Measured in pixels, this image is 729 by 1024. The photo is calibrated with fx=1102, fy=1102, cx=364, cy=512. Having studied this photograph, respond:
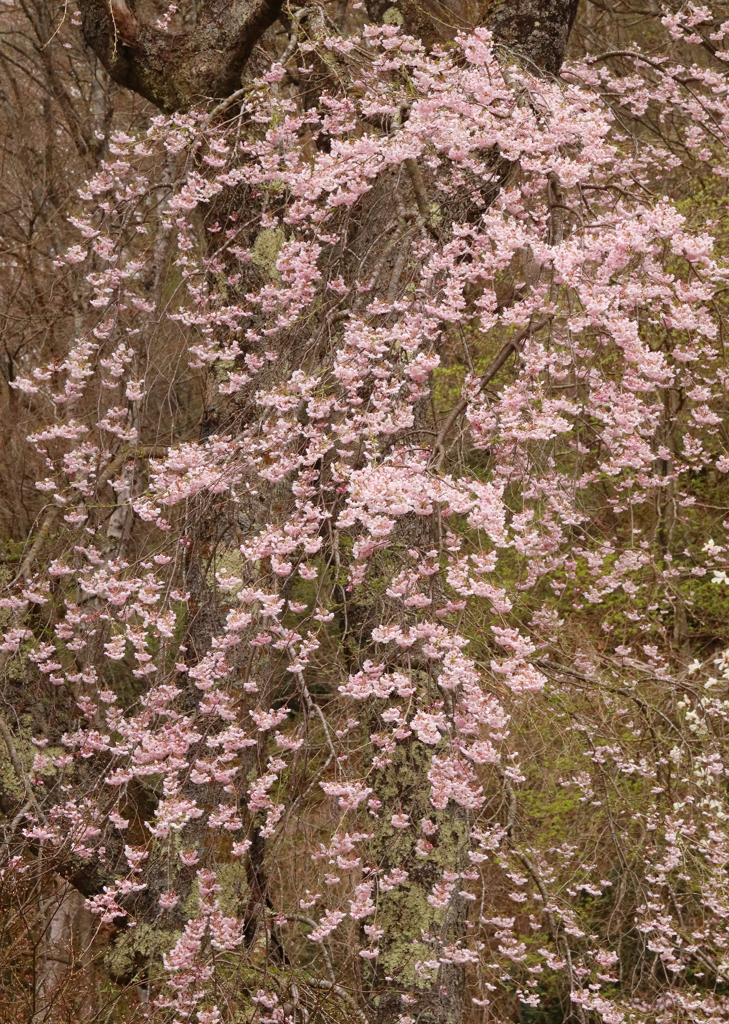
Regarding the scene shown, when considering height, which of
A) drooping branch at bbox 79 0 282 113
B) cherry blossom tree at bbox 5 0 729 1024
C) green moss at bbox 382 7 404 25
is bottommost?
cherry blossom tree at bbox 5 0 729 1024

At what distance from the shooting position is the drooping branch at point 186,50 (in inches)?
175

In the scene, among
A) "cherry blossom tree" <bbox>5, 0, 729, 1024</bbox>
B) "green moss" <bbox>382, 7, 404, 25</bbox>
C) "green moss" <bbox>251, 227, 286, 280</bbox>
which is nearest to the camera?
"cherry blossom tree" <bbox>5, 0, 729, 1024</bbox>

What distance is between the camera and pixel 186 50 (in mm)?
4520

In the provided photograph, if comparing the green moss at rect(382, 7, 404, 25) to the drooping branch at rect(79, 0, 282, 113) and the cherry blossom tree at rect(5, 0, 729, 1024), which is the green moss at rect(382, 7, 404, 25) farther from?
the drooping branch at rect(79, 0, 282, 113)

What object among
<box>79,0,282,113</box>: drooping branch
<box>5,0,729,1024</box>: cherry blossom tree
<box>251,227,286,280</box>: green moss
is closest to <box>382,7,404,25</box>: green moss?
<box>5,0,729,1024</box>: cherry blossom tree

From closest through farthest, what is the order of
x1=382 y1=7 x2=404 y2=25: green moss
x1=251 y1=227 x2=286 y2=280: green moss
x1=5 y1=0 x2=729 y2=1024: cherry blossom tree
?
1. x1=5 y1=0 x2=729 y2=1024: cherry blossom tree
2. x1=251 y1=227 x2=286 y2=280: green moss
3. x1=382 y1=7 x2=404 y2=25: green moss

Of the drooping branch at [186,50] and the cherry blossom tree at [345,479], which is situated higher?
the drooping branch at [186,50]

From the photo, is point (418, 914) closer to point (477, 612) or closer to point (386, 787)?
point (386, 787)

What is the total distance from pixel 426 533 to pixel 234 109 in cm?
193

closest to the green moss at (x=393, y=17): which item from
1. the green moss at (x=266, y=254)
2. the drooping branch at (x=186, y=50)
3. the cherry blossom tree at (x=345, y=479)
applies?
the cherry blossom tree at (x=345, y=479)

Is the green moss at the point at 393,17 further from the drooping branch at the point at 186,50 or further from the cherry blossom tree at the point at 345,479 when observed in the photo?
the drooping branch at the point at 186,50

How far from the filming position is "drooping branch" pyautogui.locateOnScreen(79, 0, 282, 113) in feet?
14.6

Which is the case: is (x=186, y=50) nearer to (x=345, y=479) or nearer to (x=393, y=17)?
(x=393, y=17)

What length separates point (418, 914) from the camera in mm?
3949
